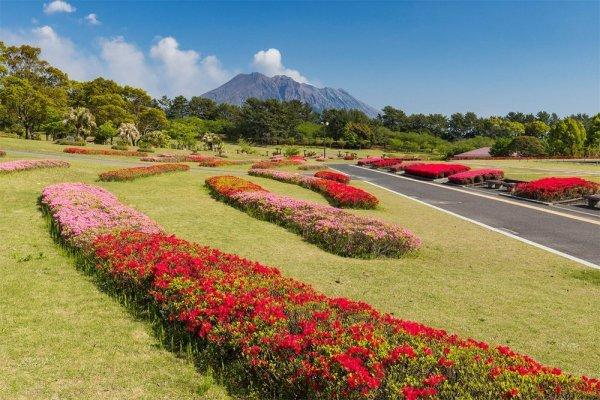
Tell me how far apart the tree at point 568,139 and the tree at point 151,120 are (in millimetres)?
67432

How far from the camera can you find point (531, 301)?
324 inches

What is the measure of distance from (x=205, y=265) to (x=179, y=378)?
8.42 ft

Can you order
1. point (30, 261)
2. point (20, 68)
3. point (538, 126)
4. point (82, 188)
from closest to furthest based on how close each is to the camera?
point (30, 261) → point (82, 188) → point (20, 68) → point (538, 126)

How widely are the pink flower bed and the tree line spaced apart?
3946 cm

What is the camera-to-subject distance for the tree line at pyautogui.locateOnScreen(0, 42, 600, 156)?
55.4 m

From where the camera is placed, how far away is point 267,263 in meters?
10.0

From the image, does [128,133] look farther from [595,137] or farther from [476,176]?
[595,137]

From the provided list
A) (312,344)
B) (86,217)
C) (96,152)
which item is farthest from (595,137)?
(312,344)

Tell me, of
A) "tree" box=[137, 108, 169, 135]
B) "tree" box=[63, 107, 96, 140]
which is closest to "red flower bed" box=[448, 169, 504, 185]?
"tree" box=[63, 107, 96, 140]

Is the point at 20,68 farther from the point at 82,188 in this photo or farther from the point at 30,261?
the point at 30,261

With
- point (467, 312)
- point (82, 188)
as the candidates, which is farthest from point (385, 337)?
point (82, 188)

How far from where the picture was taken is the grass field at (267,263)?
5156mm

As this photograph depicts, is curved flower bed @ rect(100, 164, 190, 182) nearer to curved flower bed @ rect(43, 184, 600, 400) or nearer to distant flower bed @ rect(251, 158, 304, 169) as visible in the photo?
distant flower bed @ rect(251, 158, 304, 169)

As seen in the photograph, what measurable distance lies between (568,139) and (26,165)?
253ft
